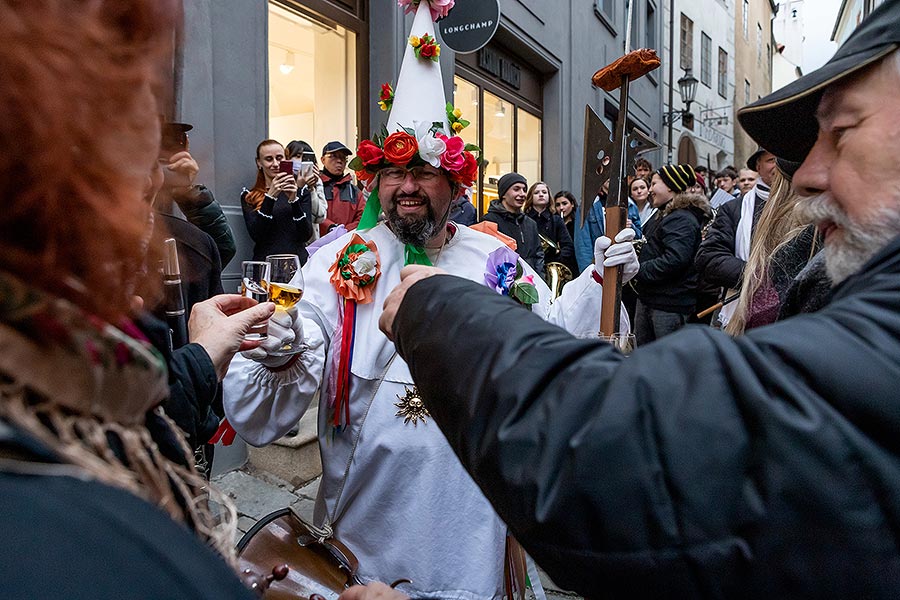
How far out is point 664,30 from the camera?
55.8 ft

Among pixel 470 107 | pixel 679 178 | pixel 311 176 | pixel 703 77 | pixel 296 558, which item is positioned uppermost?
pixel 703 77

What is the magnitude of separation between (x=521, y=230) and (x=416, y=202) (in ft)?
12.5

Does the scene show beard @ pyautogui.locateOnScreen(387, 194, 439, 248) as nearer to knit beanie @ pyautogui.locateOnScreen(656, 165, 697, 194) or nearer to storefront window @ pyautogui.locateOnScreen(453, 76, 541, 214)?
knit beanie @ pyautogui.locateOnScreen(656, 165, 697, 194)

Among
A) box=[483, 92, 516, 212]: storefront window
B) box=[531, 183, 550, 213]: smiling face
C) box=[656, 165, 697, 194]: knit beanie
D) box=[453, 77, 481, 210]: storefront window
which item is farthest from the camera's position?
box=[483, 92, 516, 212]: storefront window

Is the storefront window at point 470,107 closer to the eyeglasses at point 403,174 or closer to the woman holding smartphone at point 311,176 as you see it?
the woman holding smartphone at point 311,176

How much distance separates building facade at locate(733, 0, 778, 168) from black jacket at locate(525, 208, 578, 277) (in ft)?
66.7

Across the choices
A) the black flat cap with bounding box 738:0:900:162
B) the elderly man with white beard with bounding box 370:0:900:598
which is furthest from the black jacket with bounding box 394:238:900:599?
the black flat cap with bounding box 738:0:900:162

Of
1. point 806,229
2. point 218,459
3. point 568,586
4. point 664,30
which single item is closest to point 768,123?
point 806,229

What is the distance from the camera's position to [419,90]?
2516 millimetres

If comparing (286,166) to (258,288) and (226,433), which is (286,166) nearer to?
(226,433)

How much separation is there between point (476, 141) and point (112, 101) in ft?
27.5

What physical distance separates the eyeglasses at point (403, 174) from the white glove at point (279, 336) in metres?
0.75

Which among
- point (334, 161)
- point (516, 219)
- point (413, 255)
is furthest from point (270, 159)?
point (516, 219)

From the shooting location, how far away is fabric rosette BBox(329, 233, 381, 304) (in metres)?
2.07
